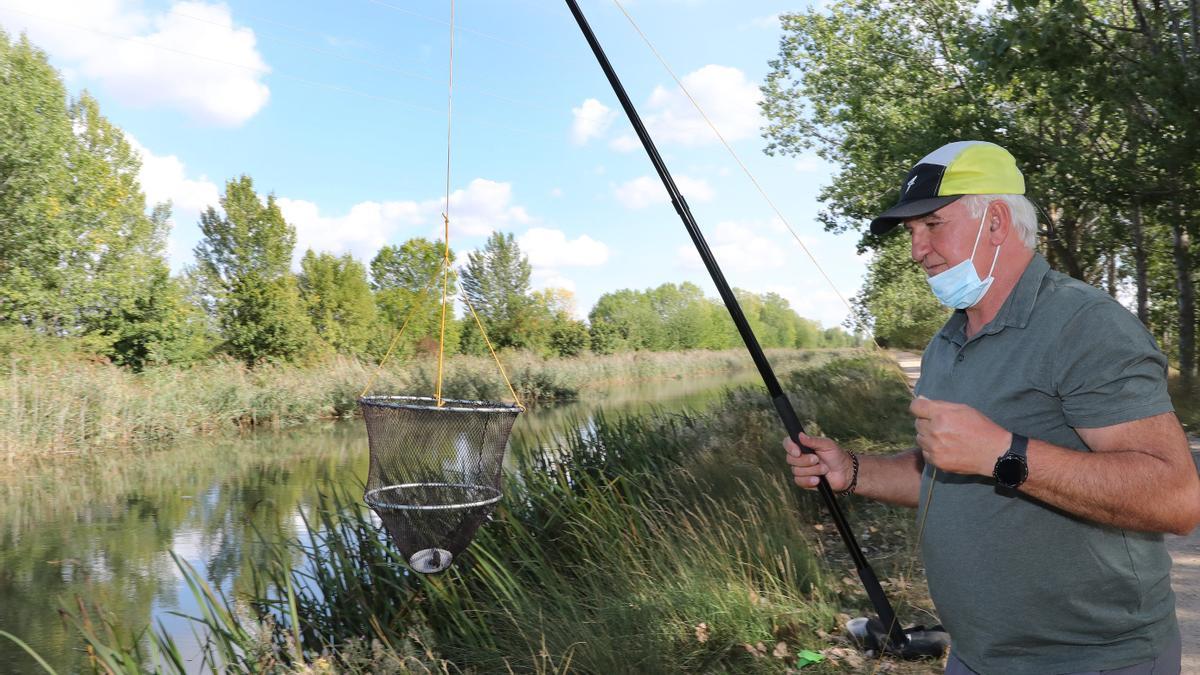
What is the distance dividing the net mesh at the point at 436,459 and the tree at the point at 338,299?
3209 centimetres

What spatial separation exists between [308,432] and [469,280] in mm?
29895

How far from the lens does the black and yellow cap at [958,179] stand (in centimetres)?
179

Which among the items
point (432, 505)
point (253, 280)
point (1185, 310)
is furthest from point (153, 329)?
point (1185, 310)

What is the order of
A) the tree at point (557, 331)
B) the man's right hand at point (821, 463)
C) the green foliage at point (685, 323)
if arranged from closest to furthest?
the man's right hand at point (821, 463) → the tree at point (557, 331) → the green foliage at point (685, 323)

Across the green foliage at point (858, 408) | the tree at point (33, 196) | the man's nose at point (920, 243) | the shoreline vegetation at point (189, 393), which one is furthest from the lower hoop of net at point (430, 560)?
the tree at point (33, 196)

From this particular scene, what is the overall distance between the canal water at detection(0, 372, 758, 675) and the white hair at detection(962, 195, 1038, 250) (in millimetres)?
4036

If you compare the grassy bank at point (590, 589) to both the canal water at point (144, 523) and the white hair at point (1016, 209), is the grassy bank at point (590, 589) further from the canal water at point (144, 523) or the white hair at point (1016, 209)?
the white hair at point (1016, 209)

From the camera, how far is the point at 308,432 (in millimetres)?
20453

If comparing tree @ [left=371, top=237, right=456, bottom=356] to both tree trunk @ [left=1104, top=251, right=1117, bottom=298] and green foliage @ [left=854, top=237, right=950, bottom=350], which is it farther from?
tree trunk @ [left=1104, top=251, right=1117, bottom=298]

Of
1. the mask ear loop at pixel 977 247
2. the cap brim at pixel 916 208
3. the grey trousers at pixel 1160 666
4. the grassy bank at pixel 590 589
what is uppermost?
the cap brim at pixel 916 208

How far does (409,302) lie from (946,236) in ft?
133

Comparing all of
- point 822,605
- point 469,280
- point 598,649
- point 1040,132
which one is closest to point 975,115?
point 1040,132

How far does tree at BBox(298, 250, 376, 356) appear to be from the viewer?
3609cm

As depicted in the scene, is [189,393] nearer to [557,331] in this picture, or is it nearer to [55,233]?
[55,233]
